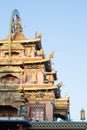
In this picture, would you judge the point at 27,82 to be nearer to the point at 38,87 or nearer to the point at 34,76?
the point at 34,76

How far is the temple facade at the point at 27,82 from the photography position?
3566 centimetres

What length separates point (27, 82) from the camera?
129 feet

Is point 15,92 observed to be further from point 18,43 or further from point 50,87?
point 18,43

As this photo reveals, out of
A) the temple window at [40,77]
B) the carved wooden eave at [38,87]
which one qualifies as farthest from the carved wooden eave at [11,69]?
the carved wooden eave at [38,87]

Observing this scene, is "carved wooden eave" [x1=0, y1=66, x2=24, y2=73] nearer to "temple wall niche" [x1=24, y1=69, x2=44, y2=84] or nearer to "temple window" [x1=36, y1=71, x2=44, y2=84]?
"temple wall niche" [x1=24, y1=69, x2=44, y2=84]

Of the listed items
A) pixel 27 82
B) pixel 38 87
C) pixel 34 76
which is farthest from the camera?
pixel 34 76

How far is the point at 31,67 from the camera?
132 feet

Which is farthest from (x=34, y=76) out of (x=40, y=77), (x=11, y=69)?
(x=11, y=69)

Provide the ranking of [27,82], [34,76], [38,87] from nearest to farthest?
[38,87], [27,82], [34,76]

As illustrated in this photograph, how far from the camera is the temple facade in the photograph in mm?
35656

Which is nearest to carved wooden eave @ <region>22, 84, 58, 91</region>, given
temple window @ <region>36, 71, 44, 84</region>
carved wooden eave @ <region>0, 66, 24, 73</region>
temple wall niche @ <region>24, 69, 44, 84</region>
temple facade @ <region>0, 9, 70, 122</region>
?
temple facade @ <region>0, 9, 70, 122</region>

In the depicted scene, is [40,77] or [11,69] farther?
[11,69]

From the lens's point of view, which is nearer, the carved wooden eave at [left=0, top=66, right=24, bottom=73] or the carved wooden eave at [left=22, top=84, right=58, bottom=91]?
the carved wooden eave at [left=22, top=84, right=58, bottom=91]

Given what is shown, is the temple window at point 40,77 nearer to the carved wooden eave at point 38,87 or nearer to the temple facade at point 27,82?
the temple facade at point 27,82
